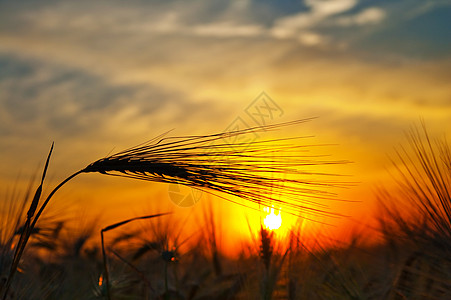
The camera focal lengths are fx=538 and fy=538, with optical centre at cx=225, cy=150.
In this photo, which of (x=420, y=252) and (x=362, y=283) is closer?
(x=420, y=252)

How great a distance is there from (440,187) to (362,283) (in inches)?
34.0

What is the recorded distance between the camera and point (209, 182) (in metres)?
1.98

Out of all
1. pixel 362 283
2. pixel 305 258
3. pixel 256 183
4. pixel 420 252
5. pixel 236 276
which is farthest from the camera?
pixel 236 276

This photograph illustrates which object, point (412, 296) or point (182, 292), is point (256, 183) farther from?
point (182, 292)

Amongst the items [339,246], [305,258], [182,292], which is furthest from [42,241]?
[339,246]

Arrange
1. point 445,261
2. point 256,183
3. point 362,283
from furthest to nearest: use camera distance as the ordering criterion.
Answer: point 362,283, point 445,261, point 256,183

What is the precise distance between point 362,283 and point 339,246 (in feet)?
0.78

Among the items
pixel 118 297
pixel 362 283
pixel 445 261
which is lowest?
pixel 118 297

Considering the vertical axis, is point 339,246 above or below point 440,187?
below

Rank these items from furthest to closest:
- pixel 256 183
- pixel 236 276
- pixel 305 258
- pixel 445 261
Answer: pixel 236 276
pixel 305 258
pixel 445 261
pixel 256 183

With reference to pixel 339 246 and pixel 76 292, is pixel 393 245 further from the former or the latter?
pixel 76 292

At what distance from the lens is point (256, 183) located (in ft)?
6.41

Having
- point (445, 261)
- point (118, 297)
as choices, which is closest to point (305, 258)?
point (445, 261)

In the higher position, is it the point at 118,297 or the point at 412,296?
the point at 412,296
